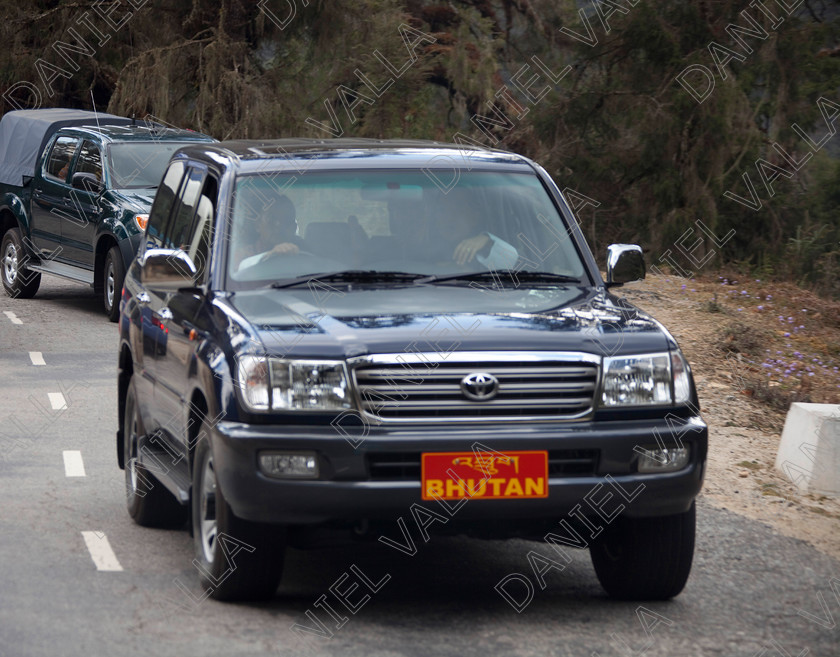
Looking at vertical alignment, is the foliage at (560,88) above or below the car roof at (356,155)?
below

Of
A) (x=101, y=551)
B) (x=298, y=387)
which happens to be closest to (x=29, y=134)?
(x=101, y=551)

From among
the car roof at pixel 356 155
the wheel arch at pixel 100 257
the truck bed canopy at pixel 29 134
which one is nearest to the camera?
the car roof at pixel 356 155

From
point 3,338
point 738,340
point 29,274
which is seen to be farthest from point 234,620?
point 29,274

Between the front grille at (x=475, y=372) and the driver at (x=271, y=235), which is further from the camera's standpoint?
the driver at (x=271, y=235)

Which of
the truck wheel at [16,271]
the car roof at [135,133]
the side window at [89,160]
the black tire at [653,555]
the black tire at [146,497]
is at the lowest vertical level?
the truck wheel at [16,271]

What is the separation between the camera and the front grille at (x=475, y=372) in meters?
5.23

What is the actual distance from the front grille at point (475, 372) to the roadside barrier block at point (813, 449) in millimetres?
3424

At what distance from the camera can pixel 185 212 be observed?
23.4 feet

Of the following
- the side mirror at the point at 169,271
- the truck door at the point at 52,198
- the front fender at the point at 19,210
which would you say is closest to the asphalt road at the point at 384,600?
the side mirror at the point at 169,271

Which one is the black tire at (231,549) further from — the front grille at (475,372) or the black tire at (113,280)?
the black tire at (113,280)

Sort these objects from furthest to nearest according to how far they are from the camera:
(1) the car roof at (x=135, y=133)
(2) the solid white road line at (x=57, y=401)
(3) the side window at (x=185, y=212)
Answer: (1) the car roof at (x=135, y=133), (2) the solid white road line at (x=57, y=401), (3) the side window at (x=185, y=212)

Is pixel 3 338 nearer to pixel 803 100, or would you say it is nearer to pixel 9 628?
pixel 9 628

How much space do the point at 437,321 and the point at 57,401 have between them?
624cm

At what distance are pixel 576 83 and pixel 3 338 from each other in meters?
14.1
